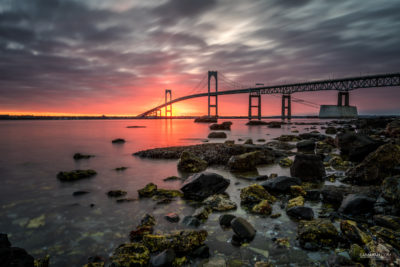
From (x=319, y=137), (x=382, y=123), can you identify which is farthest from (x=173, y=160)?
(x=382, y=123)

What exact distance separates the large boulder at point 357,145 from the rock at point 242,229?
8.79 meters

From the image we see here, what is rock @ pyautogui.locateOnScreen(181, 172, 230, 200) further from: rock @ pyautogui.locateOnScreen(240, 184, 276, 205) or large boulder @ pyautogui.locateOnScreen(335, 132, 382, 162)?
large boulder @ pyautogui.locateOnScreen(335, 132, 382, 162)

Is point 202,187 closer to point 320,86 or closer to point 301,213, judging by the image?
point 301,213

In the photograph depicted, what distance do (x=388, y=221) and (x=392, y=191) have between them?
1.07m

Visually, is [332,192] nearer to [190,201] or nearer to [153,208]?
[190,201]

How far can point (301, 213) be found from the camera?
4.50m

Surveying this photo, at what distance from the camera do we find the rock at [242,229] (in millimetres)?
3775

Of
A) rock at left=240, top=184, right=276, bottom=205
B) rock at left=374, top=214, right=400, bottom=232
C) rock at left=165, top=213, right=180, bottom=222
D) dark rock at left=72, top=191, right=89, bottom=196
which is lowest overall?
dark rock at left=72, top=191, right=89, bottom=196

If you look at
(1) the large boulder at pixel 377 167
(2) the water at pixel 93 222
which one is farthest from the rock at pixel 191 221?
(1) the large boulder at pixel 377 167

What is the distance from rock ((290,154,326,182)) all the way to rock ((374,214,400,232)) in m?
3.31

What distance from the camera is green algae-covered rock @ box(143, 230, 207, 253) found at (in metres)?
3.43

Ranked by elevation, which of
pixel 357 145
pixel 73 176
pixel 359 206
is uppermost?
pixel 357 145

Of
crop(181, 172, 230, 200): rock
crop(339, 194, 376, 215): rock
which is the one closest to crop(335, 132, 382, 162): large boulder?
crop(339, 194, 376, 215): rock

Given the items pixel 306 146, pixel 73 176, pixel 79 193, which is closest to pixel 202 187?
pixel 79 193
